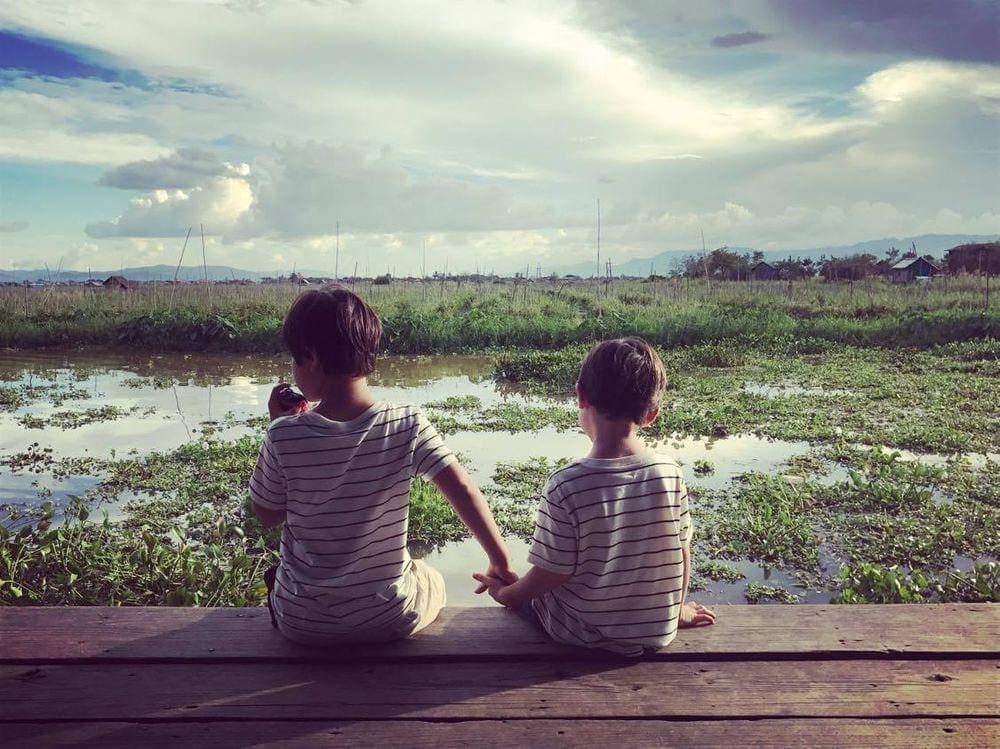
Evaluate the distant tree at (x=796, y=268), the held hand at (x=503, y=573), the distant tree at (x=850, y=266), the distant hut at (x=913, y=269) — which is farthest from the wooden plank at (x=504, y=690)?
the distant tree at (x=796, y=268)

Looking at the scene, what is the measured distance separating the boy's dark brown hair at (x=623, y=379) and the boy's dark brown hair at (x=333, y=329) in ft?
1.63

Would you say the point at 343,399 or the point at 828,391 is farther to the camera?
the point at 828,391

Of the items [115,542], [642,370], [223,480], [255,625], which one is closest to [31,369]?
[223,480]

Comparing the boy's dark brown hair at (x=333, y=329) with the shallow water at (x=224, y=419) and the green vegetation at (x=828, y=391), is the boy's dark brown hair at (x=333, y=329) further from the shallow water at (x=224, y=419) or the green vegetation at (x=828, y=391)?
the green vegetation at (x=828, y=391)

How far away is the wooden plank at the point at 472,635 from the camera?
6.23 feet

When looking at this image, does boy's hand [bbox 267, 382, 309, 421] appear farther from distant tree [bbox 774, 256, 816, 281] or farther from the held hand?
distant tree [bbox 774, 256, 816, 281]

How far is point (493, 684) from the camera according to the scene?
1781 millimetres

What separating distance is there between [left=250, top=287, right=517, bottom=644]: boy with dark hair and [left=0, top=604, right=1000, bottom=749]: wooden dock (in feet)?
0.33

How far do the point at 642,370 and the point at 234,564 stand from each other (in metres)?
2.13

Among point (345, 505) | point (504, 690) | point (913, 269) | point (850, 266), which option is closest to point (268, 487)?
point (345, 505)

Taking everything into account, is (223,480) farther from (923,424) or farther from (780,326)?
(780,326)

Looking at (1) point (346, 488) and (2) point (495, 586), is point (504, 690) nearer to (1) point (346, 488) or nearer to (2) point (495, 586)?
(2) point (495, 586)

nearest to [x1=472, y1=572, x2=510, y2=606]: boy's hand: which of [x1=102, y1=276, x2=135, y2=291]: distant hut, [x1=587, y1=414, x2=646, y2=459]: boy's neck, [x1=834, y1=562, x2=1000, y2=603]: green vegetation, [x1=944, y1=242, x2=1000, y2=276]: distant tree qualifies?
[x1=587, y1=414, x2=646, y2=459]: boy's neck

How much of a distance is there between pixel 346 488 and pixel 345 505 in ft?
0.13
